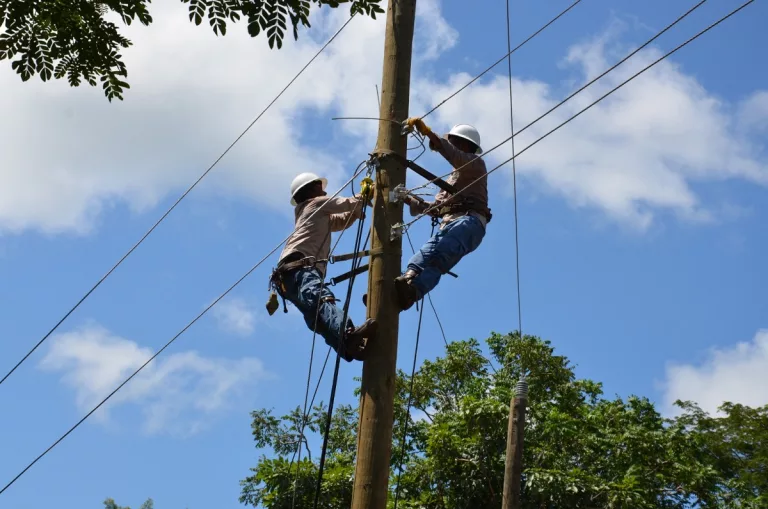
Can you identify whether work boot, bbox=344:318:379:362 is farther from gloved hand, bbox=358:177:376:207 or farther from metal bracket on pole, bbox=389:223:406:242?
gloved hand, bbox=358:177:376:207

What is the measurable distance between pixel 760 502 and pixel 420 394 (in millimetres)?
5179

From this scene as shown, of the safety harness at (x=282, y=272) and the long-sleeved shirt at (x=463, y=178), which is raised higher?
the long-sleeved shirt at (x=463, y=178)

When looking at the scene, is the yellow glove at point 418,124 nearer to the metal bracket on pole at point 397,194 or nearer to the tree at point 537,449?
the metal bracket on pole at point 397,194

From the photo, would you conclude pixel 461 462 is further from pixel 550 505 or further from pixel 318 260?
pixel 318 260

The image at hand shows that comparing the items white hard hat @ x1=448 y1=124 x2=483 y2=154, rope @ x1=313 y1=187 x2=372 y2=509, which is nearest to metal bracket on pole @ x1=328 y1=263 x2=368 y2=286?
rope @ x1=313 y1=187 x2=372 y2=509

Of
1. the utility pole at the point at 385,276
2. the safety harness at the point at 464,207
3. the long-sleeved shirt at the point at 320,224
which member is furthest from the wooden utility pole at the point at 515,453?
the utility pole at the point at 385,276

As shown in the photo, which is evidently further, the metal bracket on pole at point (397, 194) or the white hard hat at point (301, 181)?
the white hard hat at point (301, 181)

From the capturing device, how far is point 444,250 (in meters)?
5.54

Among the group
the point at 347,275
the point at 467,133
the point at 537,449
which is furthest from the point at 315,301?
the point at 537,449

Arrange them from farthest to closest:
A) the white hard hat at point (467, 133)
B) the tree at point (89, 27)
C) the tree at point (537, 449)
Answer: the tree at point (537, 449) → the white hard hat at point (467, 133) → the tree at point (89, 27)

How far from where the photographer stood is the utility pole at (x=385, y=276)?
4.60m

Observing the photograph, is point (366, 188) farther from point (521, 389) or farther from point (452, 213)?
point (521, 389)

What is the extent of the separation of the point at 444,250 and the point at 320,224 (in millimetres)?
948

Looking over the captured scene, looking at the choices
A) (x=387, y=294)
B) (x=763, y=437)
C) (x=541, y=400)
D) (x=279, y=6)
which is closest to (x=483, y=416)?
(x=541, y=400)
